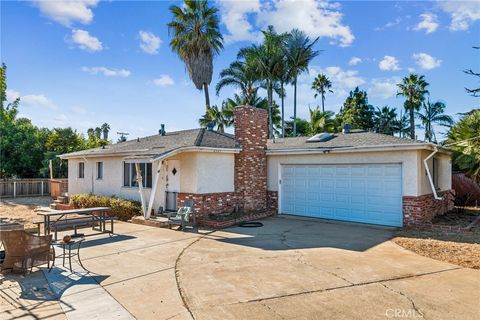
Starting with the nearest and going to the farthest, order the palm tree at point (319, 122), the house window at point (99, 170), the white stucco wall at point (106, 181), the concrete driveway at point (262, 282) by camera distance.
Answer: the concrete driveway at point (262, 282), the white stucco wall at point (106, 181), the house window at point (99, 170), the palm tree at point (319, 122)

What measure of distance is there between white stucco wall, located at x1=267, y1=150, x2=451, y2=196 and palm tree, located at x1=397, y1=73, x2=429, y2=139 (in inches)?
1023

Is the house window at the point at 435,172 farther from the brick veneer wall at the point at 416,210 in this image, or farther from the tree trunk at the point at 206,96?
the tree trunk at the point at 206,96

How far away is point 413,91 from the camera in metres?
37.8

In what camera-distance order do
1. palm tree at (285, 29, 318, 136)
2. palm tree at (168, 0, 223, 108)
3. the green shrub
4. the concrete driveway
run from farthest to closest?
palm tree at (285, 29, 318, 136)
palm tree at (168, 0, 223, 108)
the green shrub
the concrete driveway

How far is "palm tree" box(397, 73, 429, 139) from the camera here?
37562 millimetres

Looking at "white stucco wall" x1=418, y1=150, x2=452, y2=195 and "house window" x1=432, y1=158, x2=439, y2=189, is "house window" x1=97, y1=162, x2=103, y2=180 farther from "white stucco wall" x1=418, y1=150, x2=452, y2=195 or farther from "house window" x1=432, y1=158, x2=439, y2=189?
"house window" x1=432, y1=158, x2=439, y2=189

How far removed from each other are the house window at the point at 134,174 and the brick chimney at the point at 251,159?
13.0 feet

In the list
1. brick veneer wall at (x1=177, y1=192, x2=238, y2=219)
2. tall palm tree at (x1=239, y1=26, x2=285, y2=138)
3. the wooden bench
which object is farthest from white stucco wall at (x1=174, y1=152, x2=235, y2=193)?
tall palm tree at (x1=239, y1=26, x2=285, y2=138)

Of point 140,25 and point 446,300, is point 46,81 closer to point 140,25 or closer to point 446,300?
point 140,25

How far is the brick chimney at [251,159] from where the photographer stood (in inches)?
547

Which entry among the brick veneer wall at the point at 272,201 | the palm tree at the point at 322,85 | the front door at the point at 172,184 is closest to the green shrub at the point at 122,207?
the front door at the point at 172,184

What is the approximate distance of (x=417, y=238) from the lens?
9602 mm

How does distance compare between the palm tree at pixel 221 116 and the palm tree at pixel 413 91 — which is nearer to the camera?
the palm tree at pixel 221 116

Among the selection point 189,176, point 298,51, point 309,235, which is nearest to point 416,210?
point 309,235
